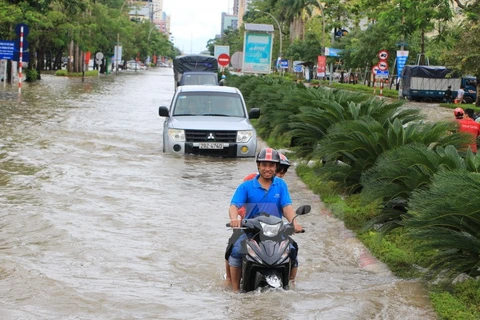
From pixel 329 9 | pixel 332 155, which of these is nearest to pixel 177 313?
pixel 332 155

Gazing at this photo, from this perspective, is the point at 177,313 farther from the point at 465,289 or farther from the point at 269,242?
the point at 465,289

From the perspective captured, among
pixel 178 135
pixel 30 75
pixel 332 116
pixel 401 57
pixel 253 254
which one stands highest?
pixel 401 57

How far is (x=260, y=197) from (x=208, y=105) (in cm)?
1228

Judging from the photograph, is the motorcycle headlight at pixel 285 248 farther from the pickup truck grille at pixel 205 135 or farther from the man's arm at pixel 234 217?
the pickup truck grille at pixel 205 135

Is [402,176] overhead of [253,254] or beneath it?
A: overhead


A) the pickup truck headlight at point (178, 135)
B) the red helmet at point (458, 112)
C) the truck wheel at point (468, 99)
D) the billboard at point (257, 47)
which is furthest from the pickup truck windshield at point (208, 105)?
the truck wheel at point (468, 99)

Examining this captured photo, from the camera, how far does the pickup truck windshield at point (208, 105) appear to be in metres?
19.8

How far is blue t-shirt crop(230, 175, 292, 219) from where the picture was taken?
25.5 feet

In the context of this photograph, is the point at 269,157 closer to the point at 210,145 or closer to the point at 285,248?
the point at 285,248

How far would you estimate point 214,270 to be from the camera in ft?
30.8

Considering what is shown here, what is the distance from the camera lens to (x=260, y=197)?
7797 mm

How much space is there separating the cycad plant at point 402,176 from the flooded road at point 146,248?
499mm

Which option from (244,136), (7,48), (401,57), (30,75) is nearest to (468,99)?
(401,57)

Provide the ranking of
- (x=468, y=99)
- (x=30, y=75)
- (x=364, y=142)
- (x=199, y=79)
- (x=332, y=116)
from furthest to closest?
(x=468, y=99) < (x=30, y=75) < (x=199, y=79) < (x=332, y=116) < (x=364, y=142)
